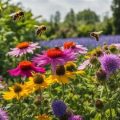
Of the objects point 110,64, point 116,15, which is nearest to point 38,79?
point 110,64

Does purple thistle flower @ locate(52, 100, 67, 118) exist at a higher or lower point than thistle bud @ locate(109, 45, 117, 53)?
lower

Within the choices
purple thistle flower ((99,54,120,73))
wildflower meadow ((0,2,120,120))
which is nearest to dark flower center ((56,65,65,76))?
wildflower meadow ((0,2,120,120))

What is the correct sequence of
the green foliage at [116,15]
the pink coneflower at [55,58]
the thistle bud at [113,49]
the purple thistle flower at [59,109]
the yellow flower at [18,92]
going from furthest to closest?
1. the green foliage at [116,15]
2. the thistle bud at [113,49]
3. the yellow flower at [18,92]
4. the pink coneflower at [55,58]
5. the purple thistle flower at [59,109]

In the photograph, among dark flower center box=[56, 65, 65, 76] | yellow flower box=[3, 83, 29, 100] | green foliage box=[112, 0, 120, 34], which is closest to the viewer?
dark flower center box=[56, 65, 65, 76]

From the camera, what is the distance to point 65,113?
254cm

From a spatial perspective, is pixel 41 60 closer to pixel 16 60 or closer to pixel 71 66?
pixel 71 66

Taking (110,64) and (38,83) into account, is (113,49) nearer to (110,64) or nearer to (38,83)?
(110,64)

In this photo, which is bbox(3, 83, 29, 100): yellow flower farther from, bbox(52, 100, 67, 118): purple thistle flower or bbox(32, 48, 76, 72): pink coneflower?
bbox(52, 100, 67, 118): purple thistle flower

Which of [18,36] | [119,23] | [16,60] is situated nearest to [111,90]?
[16,60]

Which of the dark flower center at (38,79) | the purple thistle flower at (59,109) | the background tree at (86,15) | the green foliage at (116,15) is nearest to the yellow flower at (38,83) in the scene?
the dark flower center at (38,79)

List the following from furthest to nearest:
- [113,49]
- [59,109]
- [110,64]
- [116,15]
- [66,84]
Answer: [116,15] → [66,84] → [113,49] → [110,64] → [59,109]

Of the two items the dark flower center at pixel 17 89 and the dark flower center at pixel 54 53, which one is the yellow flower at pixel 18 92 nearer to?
the dark flower center at pixel 17 89

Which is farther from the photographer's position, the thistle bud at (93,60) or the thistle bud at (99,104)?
the thistle bud at (93,60)

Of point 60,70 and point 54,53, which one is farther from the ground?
point 54,53
